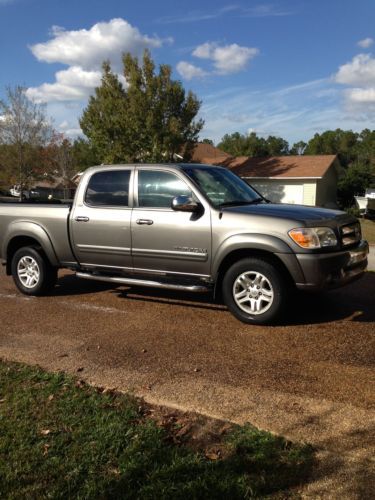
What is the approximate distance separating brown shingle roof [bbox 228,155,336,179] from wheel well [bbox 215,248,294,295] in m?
27.1

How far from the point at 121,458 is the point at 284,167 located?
32.7m

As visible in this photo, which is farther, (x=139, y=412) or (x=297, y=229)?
(x=297, y=229)

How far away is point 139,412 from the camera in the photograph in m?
3.57

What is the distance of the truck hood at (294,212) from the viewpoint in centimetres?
546

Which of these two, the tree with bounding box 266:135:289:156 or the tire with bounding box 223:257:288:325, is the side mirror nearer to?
the tire with bounding box 223:257:288:325

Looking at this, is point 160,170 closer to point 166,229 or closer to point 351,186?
point 166,229

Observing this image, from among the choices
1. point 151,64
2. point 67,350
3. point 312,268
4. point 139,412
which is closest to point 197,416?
point 139,412

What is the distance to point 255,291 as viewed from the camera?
5.58 meters

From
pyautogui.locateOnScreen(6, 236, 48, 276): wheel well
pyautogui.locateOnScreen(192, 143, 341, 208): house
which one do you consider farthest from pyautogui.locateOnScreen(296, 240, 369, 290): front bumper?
pyautogui.locateOnScreen(192, 143, 341, 208): house

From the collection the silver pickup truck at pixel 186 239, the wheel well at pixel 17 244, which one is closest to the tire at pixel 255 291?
the silver pickup truck at pixel 186 239

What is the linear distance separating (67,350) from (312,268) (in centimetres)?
272

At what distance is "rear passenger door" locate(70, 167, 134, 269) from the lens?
6500 millimetres

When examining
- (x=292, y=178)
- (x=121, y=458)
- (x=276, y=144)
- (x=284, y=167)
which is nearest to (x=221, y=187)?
(x=121, y=458)

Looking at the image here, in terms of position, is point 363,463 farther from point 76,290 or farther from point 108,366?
point 76,290
